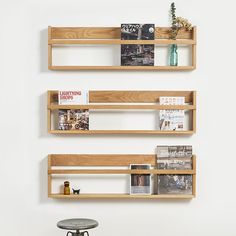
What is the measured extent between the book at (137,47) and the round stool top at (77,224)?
95 centimetres

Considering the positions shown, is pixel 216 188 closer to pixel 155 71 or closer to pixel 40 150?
pixel 155 71

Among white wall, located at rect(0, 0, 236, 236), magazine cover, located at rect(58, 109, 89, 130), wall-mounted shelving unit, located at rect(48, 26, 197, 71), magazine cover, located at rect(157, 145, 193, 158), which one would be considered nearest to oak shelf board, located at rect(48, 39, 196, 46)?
wall-mounted shelving unit, located at rect(48, 26, 197, 71)

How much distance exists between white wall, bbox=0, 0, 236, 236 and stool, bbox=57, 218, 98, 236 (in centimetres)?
24

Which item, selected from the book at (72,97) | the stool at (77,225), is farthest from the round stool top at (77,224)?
the book at (72,97)

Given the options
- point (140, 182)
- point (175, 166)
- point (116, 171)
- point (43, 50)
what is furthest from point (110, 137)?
point (43, 50)

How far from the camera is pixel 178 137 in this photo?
348 centimetres

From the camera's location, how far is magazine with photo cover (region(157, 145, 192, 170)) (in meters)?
3.44

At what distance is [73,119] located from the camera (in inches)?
135

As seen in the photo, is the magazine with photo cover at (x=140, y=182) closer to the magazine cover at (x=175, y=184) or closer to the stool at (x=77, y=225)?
the magazine cover at (x=175, y=184)

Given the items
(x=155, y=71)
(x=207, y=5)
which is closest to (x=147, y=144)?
(x=155, y=71)

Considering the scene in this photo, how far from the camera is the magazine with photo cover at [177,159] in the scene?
344 cm

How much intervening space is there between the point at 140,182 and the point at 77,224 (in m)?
0.49

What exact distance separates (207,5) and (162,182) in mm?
1110

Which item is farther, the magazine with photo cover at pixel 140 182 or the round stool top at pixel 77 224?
the magazine with photo cover at pixel 140 182
